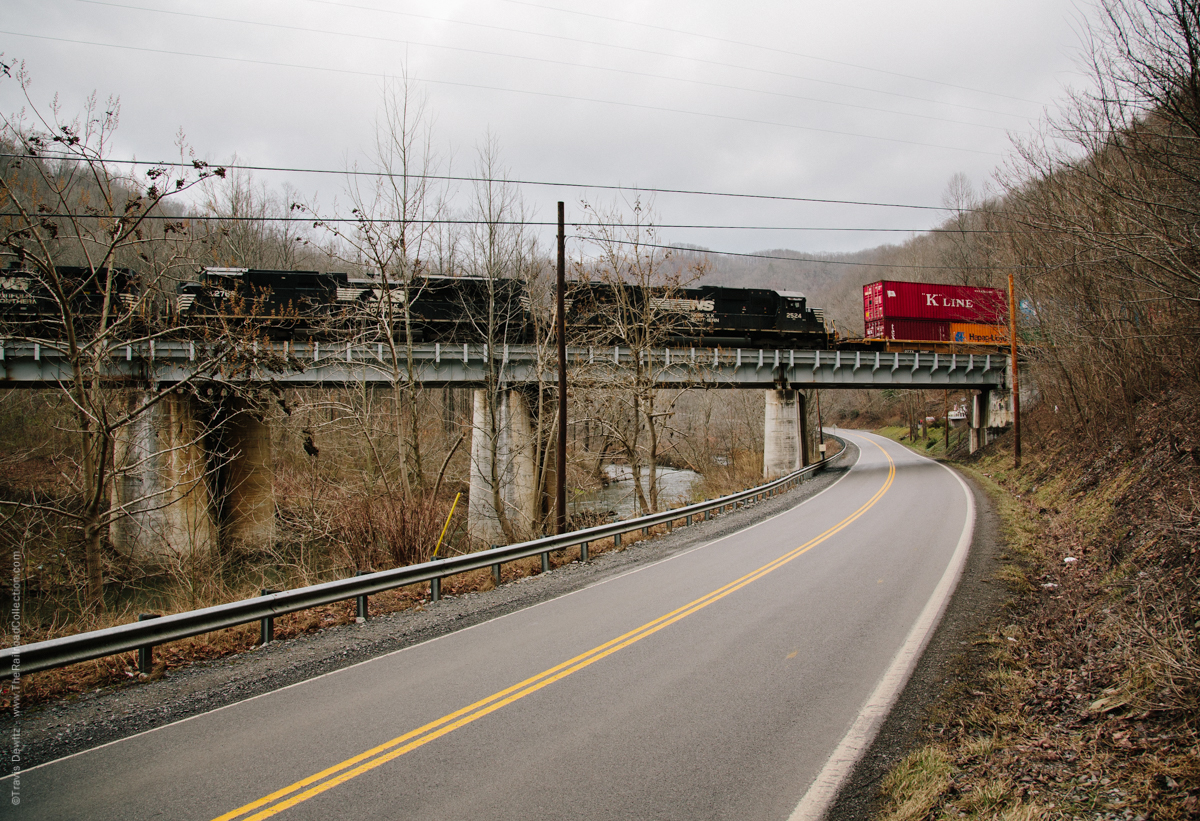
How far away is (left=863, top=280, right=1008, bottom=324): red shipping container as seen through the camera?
110ft

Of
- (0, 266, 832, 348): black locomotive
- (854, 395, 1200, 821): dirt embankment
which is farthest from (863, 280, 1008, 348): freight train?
(854, 395, 1200, 821): dirt embankment

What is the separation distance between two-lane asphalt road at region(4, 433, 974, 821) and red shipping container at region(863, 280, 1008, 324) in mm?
28964

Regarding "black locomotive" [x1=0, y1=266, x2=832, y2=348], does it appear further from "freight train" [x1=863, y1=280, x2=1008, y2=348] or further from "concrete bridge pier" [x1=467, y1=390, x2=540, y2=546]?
"freight train" [x1=863, y1=280, x2=1008, y2=348]

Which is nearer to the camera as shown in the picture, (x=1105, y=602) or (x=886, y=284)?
(x=1105, y=602)

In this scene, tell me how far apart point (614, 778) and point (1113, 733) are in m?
3.49

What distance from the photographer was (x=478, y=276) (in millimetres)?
22219

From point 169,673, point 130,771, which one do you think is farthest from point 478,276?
point 130,771

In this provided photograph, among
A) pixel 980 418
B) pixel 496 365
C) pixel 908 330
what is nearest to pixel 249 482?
pixel 496 365

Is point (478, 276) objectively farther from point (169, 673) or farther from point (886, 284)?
point (886, 284)

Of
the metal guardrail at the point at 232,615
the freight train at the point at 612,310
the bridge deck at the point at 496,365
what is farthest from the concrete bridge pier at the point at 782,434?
the metal guardrail at the point at 232,615

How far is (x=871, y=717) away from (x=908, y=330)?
3375 centimetres

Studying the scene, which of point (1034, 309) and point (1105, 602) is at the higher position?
point (1034, 309)

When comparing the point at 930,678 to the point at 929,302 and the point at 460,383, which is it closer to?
the point at 460,383

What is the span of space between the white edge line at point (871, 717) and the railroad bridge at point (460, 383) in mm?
11593
